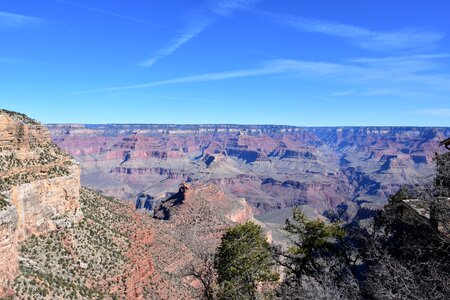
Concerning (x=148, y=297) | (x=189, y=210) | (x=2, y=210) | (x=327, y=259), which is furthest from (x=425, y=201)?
(x=189, y=210)

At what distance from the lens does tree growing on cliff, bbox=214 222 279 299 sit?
25672 millimetres

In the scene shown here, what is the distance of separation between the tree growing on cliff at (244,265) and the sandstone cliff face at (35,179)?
13936mm

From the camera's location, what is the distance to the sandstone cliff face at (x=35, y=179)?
3061 centimetres

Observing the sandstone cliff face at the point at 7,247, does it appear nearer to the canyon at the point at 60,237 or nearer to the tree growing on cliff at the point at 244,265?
the canyon at the point at 60,237

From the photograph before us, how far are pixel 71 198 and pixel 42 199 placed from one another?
3.60 metres

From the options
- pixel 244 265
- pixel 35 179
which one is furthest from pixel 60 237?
pixel 244 265

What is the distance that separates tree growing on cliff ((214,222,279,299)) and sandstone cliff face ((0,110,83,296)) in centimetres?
1394

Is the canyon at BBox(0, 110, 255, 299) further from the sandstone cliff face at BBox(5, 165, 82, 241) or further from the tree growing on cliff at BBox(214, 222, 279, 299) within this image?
the tree growing on cliff at BBox(214, 222, 279, 299)

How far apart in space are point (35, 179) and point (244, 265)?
58.6ft

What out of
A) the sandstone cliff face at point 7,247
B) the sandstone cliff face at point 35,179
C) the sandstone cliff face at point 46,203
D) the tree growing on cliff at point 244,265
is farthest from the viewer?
the sandstone cliff face at point 35,179

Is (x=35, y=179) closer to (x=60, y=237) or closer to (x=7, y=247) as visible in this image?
(x=60, y=237)

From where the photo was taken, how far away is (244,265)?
26172 mm

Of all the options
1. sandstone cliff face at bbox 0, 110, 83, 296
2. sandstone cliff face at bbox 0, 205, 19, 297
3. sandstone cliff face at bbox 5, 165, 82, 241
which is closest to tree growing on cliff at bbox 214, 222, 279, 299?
sandstone cliff face at bbox 0, 205, 19, 297

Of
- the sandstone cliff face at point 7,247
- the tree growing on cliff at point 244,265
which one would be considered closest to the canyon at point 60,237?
the sandstone cliff face at point 7,247
